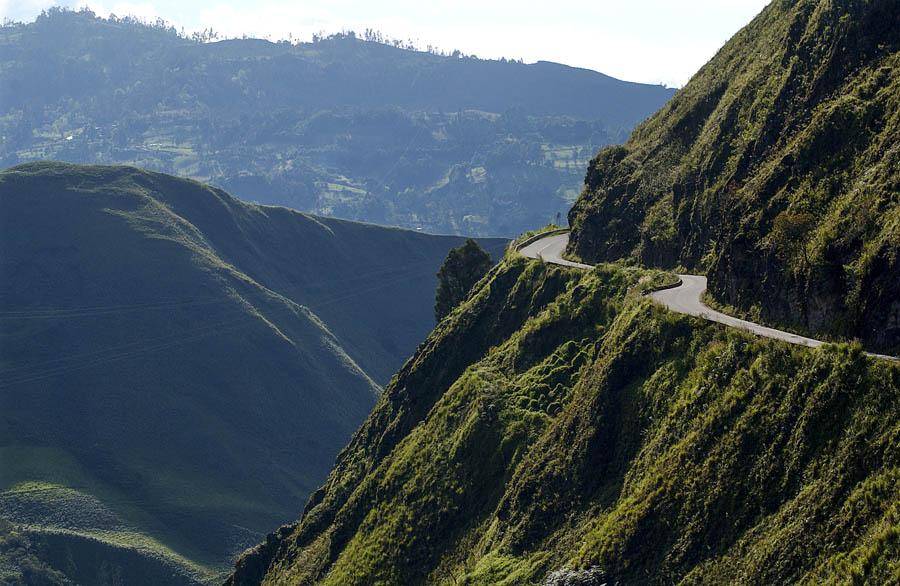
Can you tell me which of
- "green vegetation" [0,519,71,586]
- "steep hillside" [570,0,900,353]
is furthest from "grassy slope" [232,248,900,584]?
"green vegetation" [0,519,71,586]

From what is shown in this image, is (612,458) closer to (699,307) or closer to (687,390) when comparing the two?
(687,390)

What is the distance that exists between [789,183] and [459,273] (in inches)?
1998

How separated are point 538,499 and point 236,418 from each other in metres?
151

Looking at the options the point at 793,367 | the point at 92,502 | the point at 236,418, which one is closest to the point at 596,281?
the point at 793,367

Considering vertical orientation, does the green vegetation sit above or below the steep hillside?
below

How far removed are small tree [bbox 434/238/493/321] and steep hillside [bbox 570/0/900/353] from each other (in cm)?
2043

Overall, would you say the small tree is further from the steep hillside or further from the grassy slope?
the steep hillside

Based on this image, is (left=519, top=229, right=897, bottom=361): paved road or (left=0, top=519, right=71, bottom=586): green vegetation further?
(left=0, top=519, right=71, bottom=586): green vegetation

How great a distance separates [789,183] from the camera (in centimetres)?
4700

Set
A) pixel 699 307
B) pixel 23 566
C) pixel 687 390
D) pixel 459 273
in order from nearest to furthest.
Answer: pixel 687 390 → pixel 699 307 → pixel 459 273 → pixel 23 566

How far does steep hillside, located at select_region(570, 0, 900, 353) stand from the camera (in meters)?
40.0

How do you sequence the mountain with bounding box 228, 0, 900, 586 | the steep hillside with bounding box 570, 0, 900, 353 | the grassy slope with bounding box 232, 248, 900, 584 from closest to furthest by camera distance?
1. the grassy slope with bounding box 232, 248, 900, 584
2. the mountain with bounding box 228, 0, 900, 586
3. the steep hillside with bounding box 570, 0, 900, 353

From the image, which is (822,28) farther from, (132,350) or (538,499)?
(132,350)

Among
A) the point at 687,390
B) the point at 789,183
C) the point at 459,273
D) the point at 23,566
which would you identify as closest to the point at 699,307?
the point at 789,183
